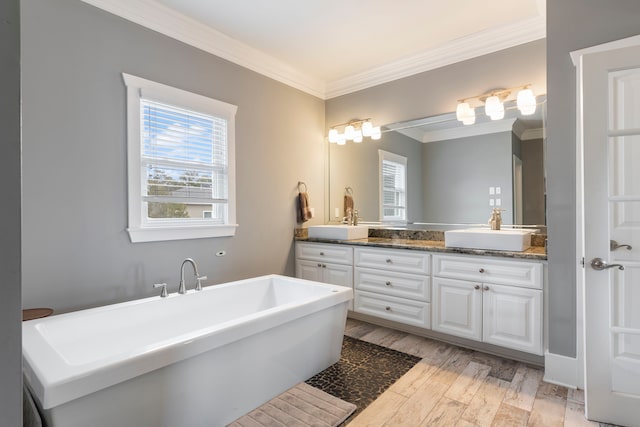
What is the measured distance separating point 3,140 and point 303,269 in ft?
10.9

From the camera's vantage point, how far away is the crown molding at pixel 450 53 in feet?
8.90

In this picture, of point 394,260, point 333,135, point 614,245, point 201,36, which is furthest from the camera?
point 333,135

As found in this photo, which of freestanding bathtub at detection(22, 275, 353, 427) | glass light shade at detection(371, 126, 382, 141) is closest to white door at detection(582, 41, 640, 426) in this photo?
freestanding bathtub at detection(22, 275, 353, 427)

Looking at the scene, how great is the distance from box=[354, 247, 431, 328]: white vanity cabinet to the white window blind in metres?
1.43

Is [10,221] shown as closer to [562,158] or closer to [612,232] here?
[612,232]

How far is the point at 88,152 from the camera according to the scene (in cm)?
226

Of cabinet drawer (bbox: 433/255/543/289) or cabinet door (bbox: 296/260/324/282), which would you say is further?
cabinet door (bbox: 296/260/324/282)

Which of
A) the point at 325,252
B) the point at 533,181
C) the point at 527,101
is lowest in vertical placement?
the point at 325,252

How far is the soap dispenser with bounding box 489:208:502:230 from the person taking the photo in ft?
9.32

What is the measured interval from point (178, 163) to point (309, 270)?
176 centimetres

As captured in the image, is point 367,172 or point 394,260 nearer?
point 394,260

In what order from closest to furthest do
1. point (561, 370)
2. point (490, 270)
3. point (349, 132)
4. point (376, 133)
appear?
point (561, 370)
point (490, 270)
point (376, 133)
point (349, 132)

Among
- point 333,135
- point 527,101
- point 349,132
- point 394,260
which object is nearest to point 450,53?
point 527,101

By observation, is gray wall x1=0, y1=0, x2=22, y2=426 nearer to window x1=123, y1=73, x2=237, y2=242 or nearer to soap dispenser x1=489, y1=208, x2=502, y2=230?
window x1=123, y1=73, x2=237, y2=242
